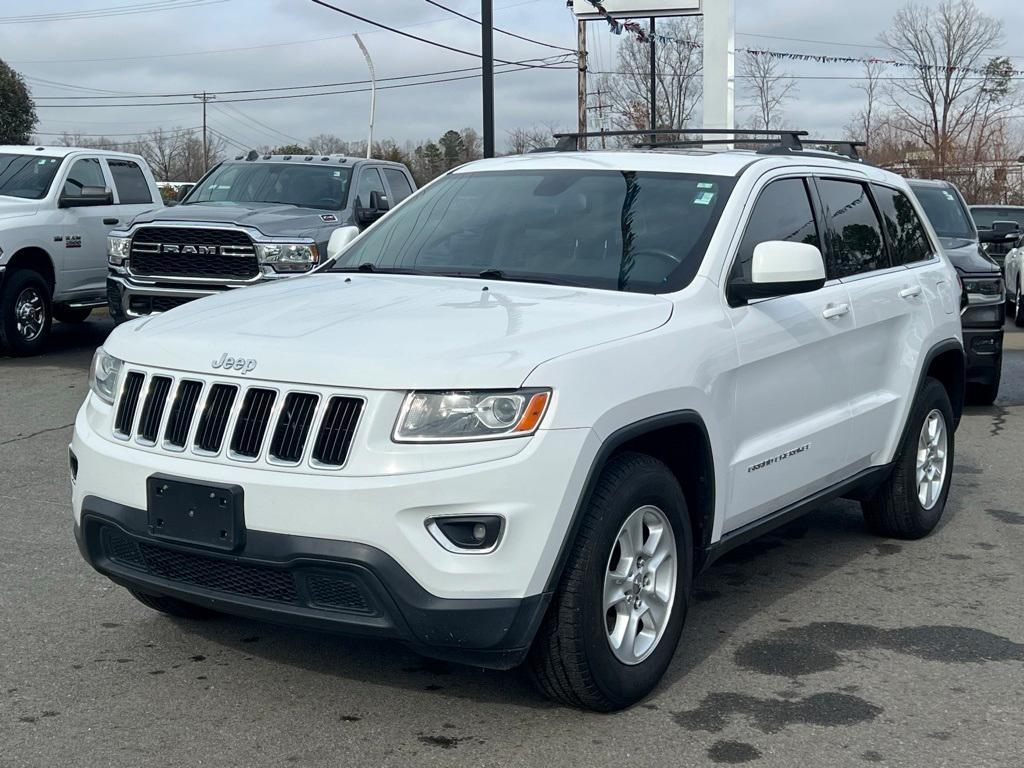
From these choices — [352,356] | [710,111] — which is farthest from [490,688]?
[710,111]

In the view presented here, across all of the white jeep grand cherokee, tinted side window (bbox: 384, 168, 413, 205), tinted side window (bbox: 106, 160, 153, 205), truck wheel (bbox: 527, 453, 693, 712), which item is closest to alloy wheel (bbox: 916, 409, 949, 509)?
the white jeep grand cherokee

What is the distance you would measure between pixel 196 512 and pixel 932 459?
4035mm

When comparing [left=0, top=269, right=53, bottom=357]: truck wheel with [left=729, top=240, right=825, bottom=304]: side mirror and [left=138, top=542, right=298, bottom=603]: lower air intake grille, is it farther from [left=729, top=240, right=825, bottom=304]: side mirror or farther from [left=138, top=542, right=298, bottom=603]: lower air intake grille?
[left=729, top=240, right=825, bottom=304]: side mirror

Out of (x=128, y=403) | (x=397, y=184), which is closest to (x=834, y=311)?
(x=128, y=403)

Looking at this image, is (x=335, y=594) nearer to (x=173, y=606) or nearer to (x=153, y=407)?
(x=153, y=407)

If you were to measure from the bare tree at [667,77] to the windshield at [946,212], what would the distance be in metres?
31.8

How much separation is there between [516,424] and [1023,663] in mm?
2230

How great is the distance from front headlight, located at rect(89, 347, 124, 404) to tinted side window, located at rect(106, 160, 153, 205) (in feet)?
34.5

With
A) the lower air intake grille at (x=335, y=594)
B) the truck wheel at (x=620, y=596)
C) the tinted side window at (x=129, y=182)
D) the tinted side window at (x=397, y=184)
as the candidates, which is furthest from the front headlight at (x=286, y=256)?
the lower air intake grille at (x=335, y=594)

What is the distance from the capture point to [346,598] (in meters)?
3.72

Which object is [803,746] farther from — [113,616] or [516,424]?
[113,616]

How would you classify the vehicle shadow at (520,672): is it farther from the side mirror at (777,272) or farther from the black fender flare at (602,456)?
the side mirror at (777,272)

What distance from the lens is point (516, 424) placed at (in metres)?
3.65

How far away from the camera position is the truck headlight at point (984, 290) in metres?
10.4
